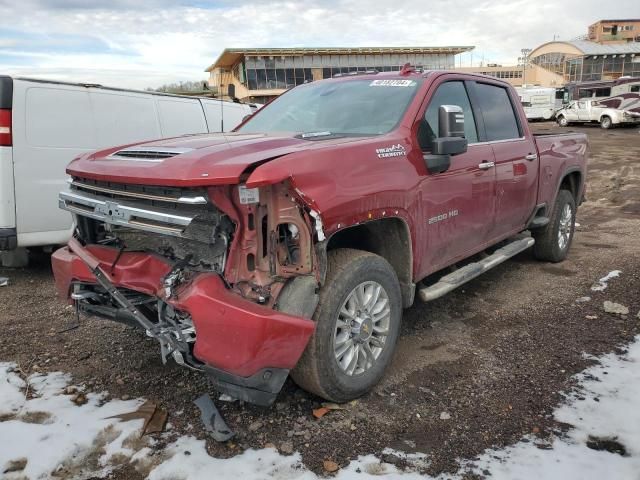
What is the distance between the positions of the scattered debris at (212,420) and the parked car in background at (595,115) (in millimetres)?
31827

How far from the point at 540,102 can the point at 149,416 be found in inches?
1582

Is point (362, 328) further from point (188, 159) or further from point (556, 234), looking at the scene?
point (556, 234)

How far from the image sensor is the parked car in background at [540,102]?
1484 inches

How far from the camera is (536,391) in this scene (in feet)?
10.7

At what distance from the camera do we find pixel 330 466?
256cm

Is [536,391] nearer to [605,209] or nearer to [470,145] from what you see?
[470,145]

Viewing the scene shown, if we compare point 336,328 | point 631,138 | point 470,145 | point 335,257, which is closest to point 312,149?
point 335,257

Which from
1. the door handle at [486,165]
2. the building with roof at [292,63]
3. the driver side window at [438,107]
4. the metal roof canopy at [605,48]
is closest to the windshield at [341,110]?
the driver side window at [438,107]

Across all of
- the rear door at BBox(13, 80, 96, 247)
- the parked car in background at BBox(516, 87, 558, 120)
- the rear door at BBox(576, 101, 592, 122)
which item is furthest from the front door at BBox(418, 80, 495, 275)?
the parked car in background at BBox(516, 87, 558, 120)

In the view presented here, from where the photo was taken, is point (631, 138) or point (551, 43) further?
point (551, 43)

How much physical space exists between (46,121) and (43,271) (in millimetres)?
1735

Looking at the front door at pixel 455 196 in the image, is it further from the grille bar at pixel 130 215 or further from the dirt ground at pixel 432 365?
the grille bar at pixel 130 215

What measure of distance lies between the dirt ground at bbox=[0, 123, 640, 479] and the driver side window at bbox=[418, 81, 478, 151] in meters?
1.51

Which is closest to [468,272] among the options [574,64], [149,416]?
[149,416]
